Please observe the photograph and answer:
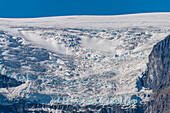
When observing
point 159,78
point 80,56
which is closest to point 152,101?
point 159,78

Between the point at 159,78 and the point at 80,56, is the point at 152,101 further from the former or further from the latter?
the point at 80,56

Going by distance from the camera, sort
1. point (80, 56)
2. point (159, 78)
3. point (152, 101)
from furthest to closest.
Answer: point (80, 56)
point (159, 78)
point (152, 101)

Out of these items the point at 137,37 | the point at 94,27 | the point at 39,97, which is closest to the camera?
the point at 39,97

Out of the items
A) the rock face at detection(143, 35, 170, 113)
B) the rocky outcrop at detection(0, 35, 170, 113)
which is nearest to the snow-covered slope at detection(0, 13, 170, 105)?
the rocky outcrop at detection(0, 35, 170, 113)

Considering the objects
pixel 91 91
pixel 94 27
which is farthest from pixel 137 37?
pixel 91 91

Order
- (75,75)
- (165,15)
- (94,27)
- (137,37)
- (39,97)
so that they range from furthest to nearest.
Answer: (165,15), (94,27), (137,37), (75,75), (39,97)

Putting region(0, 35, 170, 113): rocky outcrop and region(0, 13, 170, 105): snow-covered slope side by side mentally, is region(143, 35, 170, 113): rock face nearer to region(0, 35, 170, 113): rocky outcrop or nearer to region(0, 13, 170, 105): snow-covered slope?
region(0, 35, 170, 113): rocky outcrop

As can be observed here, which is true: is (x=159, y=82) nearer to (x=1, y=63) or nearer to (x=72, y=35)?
(x=72, y=35)
